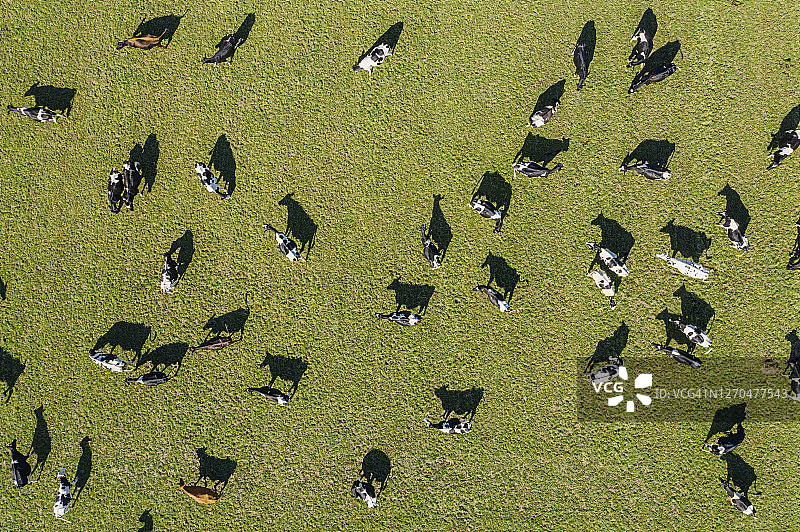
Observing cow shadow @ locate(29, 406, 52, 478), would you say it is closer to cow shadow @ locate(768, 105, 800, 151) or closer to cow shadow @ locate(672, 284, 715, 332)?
cow shadow @ locate(672, 284, 715, 332)

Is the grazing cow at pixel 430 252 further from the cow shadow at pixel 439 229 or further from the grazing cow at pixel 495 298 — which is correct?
the grazing cow at pixel 495 298

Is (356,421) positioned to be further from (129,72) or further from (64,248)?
(129,72)

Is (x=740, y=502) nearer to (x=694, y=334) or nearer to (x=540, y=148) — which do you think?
(x=694, y=334)

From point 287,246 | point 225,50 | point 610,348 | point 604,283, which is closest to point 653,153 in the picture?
point 604,283

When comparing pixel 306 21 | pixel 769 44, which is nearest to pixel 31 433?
pixel 306 21

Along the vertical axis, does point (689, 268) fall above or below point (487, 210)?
above

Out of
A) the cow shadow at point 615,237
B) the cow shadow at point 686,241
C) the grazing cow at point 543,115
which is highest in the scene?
the grazing cow at point 543,115

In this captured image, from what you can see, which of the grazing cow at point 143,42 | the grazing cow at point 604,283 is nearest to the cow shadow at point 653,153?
the grazing cow at point 604,283
